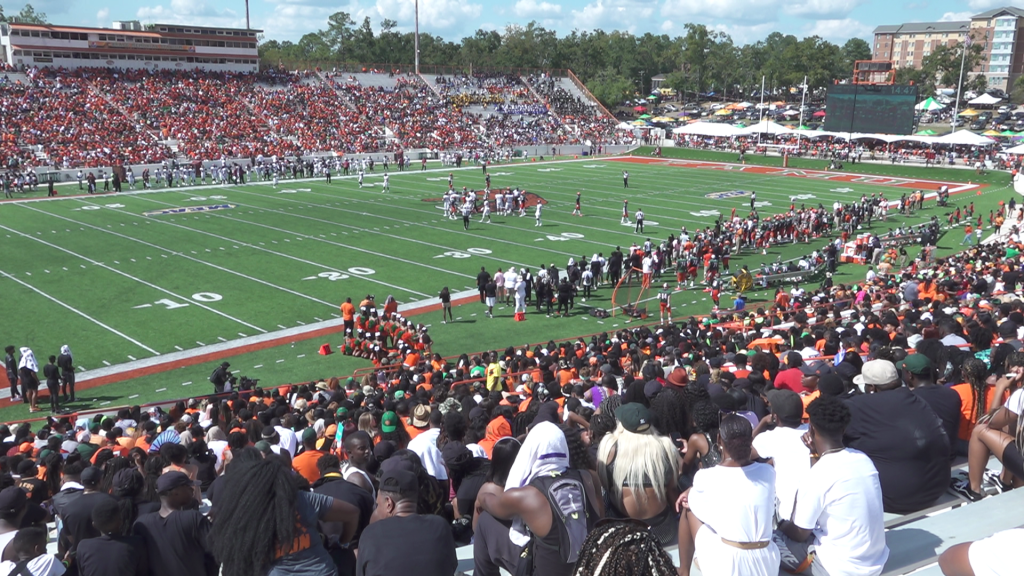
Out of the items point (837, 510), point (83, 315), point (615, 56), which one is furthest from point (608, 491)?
point (615, 56)

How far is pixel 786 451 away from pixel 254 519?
9.83 feet

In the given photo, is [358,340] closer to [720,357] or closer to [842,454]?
[720,357]

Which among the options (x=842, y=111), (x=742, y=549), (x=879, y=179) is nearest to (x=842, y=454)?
(x=742, y=549)

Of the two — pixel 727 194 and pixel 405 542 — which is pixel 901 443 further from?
pixel 727 194

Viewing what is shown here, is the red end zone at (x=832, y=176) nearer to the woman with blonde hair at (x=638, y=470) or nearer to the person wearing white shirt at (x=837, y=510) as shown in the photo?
the person wearing white shirt at (x=837, y=510)

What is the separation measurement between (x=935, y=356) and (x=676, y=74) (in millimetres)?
119486

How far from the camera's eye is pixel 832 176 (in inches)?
1941

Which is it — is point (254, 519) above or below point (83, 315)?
above

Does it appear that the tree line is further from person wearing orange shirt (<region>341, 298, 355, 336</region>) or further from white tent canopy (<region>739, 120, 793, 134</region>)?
person wearing orange shirt (<region>341, 298, 355, 336</region>)

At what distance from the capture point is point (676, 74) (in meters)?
121

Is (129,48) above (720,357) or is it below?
above

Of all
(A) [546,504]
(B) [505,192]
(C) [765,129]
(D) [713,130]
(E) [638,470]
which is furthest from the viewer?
(D) [713,130]

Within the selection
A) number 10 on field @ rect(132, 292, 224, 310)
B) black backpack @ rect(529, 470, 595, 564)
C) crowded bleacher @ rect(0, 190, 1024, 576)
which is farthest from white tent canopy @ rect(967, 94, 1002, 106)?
black backpack @ rect(529, 470, 595, 564)

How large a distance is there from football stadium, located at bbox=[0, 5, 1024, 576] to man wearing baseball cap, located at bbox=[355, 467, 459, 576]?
2 cm
